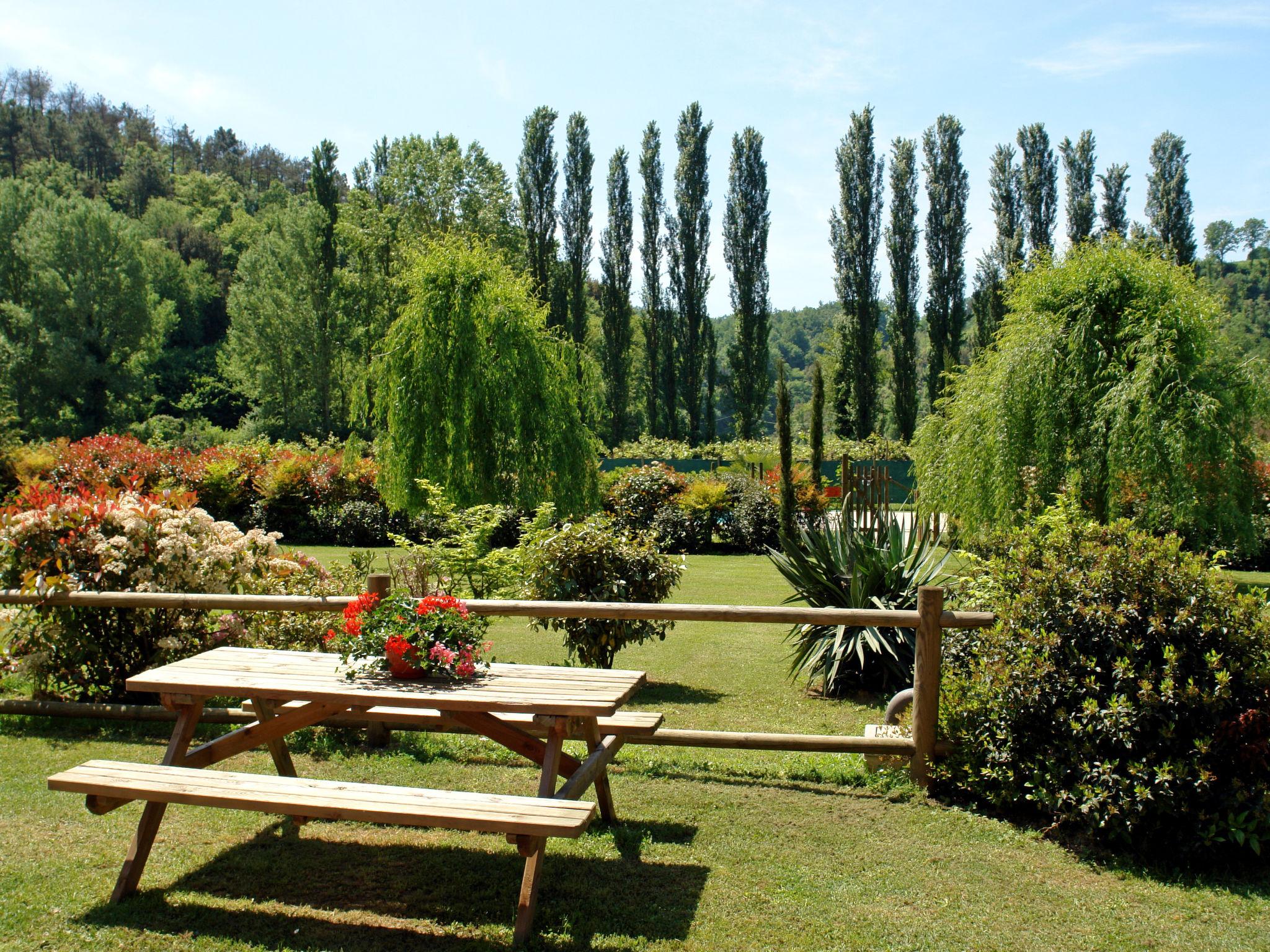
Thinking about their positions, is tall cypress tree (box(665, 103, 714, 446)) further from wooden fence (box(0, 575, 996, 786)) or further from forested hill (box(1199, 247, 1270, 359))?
forested hill (box(1199, 247, 1270, 359))

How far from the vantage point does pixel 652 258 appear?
43.5 meters

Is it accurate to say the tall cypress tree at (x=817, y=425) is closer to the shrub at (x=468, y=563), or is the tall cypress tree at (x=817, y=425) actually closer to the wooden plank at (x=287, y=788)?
the shrub at (x=468, y=563)

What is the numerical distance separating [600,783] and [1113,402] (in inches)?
484

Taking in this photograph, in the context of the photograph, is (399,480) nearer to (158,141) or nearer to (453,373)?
(453,373)

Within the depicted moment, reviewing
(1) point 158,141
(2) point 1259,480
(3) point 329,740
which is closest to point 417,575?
(3) point 329,740

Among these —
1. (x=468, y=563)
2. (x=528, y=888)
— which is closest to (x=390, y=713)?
(x=528, y=888)

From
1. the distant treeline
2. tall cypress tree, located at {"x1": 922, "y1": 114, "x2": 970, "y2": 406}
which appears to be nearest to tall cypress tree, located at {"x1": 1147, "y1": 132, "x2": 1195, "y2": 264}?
the distant treeline

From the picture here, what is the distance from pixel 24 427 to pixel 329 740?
146ft

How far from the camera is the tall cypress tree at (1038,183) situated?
40281 mm

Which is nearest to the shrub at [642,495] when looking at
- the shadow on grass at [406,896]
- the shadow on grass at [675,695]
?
the shadow on grass at [675,695]

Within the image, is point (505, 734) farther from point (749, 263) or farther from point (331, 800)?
point (749, 263)

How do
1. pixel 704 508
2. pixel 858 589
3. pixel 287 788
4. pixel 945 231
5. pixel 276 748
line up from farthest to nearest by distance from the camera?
pixel 945 231 → pixel 704 508 → pixel 858 589 → pixel 276 748 → pixel 287 788

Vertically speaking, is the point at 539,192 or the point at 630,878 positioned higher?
the point at 539,192

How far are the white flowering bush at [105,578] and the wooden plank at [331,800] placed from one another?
295 cm
